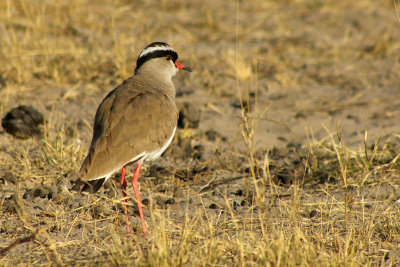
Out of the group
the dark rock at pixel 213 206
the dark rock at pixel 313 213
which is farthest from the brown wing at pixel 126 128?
the dark rock at pixel 313 213

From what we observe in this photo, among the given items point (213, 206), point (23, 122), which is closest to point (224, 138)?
point (213, 206)

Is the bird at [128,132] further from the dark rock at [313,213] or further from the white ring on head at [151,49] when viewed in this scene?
the dark rock at [313,213]

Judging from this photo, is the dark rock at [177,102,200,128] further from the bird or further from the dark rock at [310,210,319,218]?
the dark rock at [310,210,319,218]

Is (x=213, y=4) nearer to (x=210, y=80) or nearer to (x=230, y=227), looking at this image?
(x=210, y=80)

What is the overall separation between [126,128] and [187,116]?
86.3 inches

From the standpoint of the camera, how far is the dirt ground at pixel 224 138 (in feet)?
13.3

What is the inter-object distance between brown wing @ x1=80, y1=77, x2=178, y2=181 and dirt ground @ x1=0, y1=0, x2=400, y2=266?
255 mm

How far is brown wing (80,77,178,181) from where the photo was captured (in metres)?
4.56

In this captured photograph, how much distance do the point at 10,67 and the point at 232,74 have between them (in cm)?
293

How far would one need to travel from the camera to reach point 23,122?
251 inches

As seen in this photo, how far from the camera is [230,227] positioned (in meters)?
4.52

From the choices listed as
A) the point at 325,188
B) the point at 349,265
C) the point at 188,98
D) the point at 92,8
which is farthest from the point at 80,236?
the point at 92,8

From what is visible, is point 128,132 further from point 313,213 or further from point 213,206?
point 313,213

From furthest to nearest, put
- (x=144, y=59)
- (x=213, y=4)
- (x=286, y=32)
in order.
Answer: (x=213, y=4), (x=286, y=32), (x=144, y=59)
